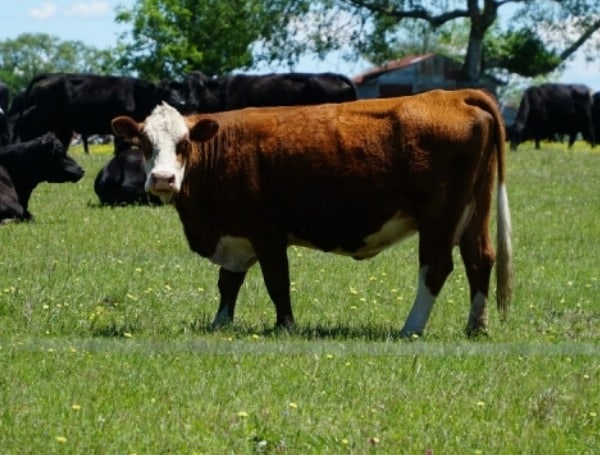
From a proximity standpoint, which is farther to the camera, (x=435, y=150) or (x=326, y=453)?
(x=435, y=150)

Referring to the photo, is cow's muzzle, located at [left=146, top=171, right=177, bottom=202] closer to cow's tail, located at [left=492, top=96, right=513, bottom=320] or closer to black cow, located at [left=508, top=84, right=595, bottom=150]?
cow's tail, located at [left=492, top=96, right=513, bottom=320]

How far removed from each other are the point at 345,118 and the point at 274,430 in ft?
16.2

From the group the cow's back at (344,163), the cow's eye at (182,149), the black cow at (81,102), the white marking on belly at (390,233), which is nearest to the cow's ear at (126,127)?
the cow's eye at (182,149)

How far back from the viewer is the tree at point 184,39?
282 ft

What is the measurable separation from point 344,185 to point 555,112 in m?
44.8

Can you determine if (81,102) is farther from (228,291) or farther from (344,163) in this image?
(344,163)

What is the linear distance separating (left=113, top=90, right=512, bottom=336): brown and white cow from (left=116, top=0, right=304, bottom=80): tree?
58356 millimetres

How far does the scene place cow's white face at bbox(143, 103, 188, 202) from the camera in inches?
492

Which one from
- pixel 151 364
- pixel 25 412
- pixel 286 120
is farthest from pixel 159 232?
pixel 25 412

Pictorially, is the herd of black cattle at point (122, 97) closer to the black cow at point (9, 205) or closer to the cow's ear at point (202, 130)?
the black cow at point (9, 205)

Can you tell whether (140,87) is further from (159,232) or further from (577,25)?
(577,25)

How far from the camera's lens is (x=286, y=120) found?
42.9ft

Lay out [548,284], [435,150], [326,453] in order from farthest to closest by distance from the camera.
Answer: [548,284], [435,150], [326,453]

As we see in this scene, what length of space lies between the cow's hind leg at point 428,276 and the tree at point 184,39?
194 feet
